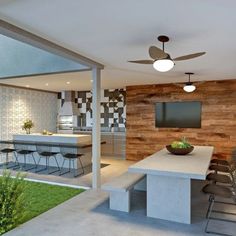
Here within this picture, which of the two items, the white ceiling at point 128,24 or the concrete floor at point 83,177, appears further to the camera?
the concrete floor at point 83,177

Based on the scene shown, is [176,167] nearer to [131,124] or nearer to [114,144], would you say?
[131,124]

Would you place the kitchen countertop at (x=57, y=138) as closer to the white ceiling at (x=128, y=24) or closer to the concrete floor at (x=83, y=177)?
the concrete floor at (x=83, y=177)

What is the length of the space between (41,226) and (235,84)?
5.70 meters

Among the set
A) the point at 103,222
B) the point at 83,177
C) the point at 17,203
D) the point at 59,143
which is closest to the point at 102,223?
the point at 103,222

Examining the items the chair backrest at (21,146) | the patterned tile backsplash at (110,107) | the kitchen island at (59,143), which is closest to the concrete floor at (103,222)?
the kitchen island at (59,143)

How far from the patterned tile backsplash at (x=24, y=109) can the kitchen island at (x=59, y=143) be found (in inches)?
24.8

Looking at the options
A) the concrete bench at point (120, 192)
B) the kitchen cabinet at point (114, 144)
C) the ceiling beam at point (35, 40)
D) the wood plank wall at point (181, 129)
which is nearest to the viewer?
the ceiling beam at point (35, 40)

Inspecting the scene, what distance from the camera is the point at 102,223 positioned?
310 cm

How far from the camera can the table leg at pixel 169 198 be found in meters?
3.16

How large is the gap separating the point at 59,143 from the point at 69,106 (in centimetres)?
283

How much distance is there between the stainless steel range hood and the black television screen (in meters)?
3.35

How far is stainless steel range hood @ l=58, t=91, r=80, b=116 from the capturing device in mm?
8852

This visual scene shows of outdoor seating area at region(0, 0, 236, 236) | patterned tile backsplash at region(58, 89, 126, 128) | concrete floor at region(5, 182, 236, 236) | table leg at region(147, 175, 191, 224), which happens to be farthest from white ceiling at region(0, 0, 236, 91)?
patterned tile backsplash at region(58, 89, 126, 128)

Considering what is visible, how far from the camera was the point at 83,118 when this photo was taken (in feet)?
30.2
